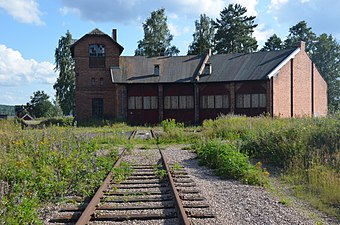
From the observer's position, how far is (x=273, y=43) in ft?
219

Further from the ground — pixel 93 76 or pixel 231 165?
pixel 93 76

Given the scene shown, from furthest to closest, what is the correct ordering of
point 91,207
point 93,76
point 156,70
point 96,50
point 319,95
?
point 319,95, point 96,50, point 93,76, point 156,70, point 91,207

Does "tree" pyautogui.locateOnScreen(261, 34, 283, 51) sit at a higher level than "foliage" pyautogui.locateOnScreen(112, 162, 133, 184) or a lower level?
higher

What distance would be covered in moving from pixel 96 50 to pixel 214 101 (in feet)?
46.2

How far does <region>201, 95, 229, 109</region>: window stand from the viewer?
35.2 metres

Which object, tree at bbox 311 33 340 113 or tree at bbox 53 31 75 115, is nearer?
tree at bbox 53 31 75 115

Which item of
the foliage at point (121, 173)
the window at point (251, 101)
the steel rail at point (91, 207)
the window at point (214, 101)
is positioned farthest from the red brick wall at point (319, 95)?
the steel rail at point (91, 207)

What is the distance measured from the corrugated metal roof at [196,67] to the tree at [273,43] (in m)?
30.0

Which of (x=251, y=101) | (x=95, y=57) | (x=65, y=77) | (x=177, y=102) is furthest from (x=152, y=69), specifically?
(x=65, y=77)

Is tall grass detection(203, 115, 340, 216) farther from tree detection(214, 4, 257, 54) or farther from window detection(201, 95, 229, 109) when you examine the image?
tree detection(214, 4, 257, 54)

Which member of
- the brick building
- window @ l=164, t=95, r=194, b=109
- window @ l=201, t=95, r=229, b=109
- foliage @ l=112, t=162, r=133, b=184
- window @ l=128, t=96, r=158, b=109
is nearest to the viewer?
foliage @ l=112, t=162, r=133, b=184

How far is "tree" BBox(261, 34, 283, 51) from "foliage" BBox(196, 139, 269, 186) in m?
58.6

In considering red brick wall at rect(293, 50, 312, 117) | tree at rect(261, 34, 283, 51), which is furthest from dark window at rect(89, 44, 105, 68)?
tree at rect(261, 34, 283, 51)

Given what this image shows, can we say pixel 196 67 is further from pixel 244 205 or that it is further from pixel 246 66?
pixel 244 205
